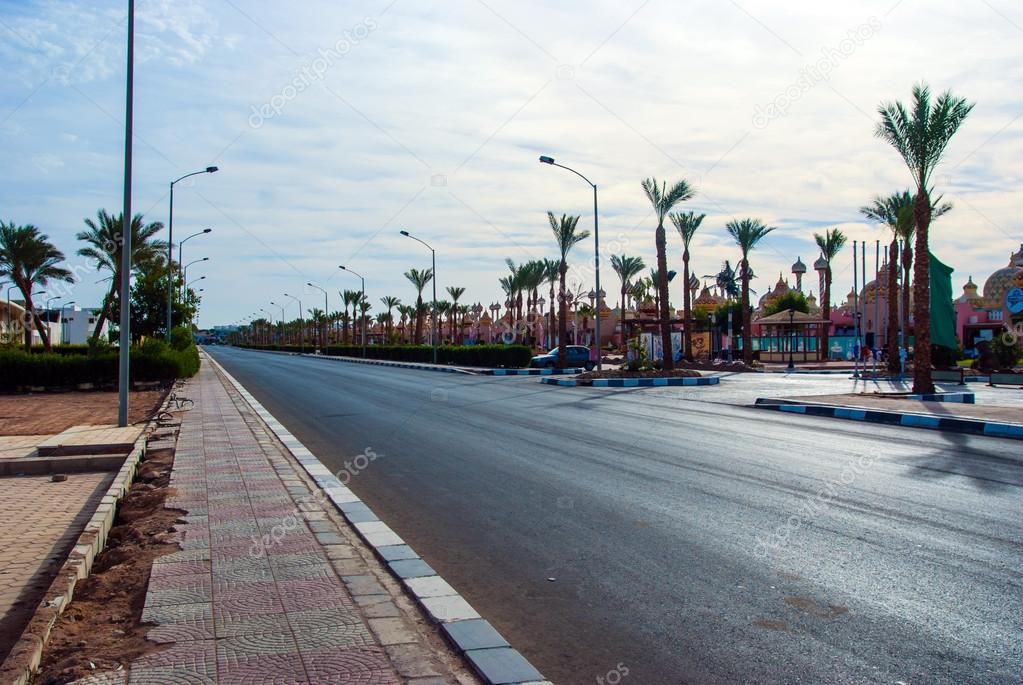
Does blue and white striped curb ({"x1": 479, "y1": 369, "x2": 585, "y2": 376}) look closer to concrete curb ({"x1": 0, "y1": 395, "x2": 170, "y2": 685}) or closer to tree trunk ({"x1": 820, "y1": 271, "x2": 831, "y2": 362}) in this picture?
tree trunk ({"x1": 820, "y1": 271, "x2": 831, "y2": 362})

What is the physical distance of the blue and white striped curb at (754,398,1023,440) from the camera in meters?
13.6

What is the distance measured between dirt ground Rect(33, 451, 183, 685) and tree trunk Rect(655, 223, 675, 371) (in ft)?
93.9

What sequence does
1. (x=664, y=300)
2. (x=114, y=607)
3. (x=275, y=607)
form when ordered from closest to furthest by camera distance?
(x=275, y=607) < (x=114, y=607) < (x=664, y=300)

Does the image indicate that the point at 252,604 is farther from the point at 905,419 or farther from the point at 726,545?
the point at 905,419

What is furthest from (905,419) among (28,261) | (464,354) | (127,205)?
(28,261)

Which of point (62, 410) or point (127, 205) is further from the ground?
point (127, 205)

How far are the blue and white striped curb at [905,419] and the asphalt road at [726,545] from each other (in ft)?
3.25

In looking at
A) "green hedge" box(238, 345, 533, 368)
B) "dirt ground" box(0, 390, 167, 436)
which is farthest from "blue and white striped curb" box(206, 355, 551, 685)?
"green hedge" box(238, 345, 533, 368)

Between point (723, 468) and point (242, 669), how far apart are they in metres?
7.07

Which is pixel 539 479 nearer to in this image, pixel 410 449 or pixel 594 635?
pixel 410 449

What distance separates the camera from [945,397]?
2098 centimetres

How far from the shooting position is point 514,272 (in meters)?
74.4

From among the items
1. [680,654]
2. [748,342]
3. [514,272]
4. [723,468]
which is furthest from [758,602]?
[514,272]

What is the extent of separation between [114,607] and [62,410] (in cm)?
1856
